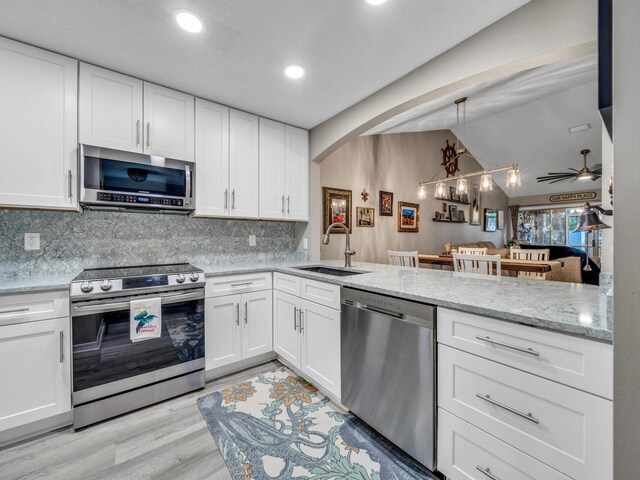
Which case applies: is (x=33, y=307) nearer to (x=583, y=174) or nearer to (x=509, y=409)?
(x=509, y=409)

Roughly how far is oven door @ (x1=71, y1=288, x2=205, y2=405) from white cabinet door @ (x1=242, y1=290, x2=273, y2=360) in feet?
1.29

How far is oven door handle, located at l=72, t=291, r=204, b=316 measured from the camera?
69.2 inches

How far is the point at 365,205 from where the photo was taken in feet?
14.3

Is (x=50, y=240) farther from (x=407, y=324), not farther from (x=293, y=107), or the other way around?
(x=407, y=324)

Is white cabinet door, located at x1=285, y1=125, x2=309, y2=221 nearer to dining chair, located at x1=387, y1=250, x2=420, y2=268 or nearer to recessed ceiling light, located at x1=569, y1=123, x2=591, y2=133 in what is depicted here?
dining chair, located at x1=387, y1=250, x2=420, y2=268

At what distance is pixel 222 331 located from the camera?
237 cm

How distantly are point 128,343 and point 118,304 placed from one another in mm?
285

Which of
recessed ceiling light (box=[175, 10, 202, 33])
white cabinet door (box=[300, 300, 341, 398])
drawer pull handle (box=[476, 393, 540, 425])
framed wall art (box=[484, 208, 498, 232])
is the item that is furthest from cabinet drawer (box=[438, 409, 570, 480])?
framed wall art (box=[484, 208, 498, 232])

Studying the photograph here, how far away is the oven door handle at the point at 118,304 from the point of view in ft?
5.76

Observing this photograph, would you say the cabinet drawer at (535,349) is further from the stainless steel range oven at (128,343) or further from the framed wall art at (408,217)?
the framed wall art at (408,217)

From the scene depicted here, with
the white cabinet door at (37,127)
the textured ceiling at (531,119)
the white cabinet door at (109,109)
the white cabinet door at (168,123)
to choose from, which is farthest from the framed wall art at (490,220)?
the white cabinet door at (37,127)

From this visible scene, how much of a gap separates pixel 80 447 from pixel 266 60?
2724 mm

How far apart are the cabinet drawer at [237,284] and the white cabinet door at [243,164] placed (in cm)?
63

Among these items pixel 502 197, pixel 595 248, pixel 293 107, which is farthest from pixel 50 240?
pixel 595 248
